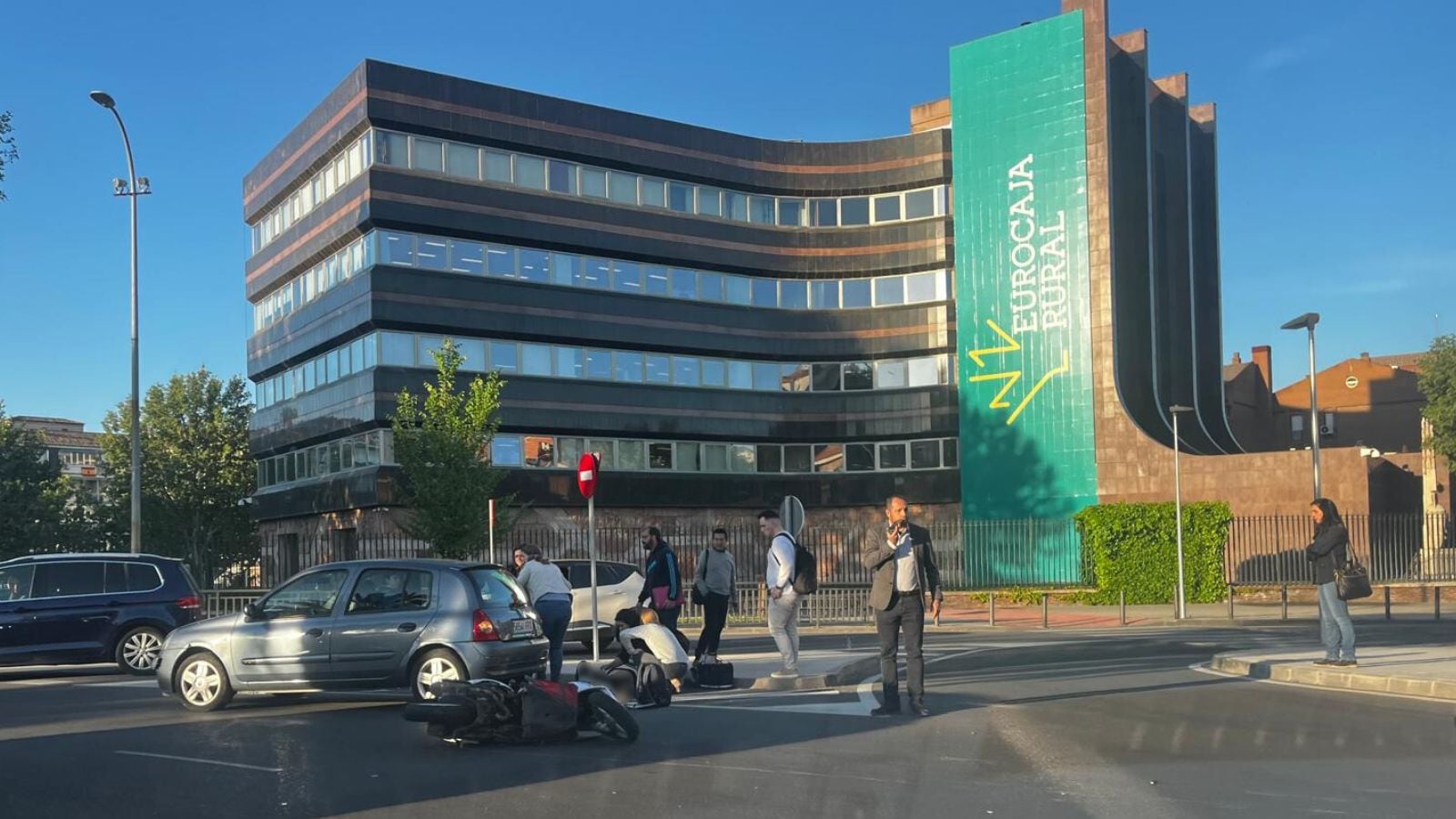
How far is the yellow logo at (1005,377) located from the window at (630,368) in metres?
11.5

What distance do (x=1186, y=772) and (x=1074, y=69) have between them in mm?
37140

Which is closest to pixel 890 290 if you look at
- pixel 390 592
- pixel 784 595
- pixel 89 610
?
pixel 89 610

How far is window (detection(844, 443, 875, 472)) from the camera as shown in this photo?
49375 millimetres

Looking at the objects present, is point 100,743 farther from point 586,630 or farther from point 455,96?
point 455,96

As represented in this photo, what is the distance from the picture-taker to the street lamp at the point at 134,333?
93.8ft

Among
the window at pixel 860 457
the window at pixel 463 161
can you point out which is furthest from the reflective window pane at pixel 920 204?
the window at pixel 463 161

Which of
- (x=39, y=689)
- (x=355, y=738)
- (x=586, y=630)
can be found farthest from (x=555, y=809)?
(x=586, y=630)

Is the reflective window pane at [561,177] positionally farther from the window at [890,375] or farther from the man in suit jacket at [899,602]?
the man in suit jacket at [899,602]

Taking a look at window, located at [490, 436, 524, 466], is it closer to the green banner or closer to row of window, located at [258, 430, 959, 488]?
row of window, located at [258, 430, 959, 488]

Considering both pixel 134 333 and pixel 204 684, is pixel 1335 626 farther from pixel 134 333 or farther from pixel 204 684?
pixel 134 333

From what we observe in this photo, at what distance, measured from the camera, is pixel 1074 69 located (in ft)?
139

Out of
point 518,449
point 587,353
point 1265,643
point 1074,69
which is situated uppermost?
point 1074,69

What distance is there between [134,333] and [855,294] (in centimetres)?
2735

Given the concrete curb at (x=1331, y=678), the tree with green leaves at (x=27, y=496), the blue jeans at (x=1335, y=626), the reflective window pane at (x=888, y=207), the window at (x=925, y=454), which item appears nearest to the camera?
the concrete curb at (x=1331, y=678)
